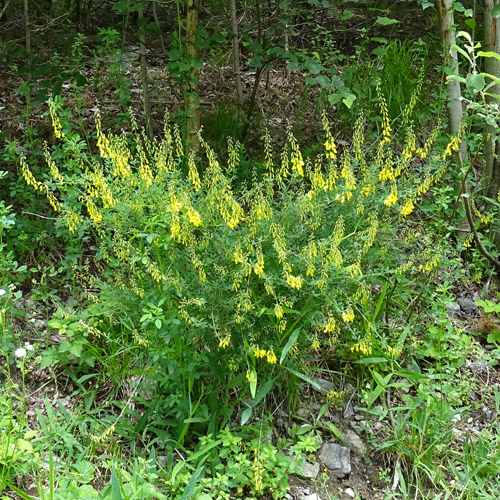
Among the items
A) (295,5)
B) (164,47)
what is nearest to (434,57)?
(295,5)

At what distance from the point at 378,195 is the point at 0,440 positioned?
2.16m

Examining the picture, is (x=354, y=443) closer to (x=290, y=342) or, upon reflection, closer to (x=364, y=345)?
(x=364, y=345)

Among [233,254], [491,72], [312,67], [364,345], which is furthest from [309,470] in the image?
[491,72]

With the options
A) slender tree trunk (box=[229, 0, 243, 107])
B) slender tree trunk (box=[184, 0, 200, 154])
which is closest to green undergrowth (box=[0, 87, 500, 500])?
slender tree trunk (box=[184, 0, 200, 154])

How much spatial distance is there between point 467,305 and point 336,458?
1640mm

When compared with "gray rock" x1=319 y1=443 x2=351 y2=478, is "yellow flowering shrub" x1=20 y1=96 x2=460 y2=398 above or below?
above

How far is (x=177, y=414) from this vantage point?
2.81 meters

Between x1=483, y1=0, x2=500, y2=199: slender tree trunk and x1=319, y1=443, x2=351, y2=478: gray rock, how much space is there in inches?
80.9

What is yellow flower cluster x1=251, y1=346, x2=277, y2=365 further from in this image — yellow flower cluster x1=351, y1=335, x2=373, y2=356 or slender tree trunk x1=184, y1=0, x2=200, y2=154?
slender tree trunk x1=184, y1=0, x2=200, y2=154

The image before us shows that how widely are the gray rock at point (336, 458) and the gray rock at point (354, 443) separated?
0.12 ft

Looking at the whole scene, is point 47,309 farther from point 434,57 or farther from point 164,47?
point 434,57

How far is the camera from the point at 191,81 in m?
4.05

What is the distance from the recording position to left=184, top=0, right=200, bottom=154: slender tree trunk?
4.00m

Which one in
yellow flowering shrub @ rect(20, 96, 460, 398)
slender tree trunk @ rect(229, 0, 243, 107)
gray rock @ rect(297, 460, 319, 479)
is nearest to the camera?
yellow flowering shrub @ rect(20, 96, 460, 398)
